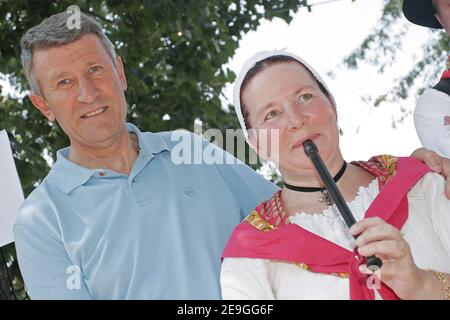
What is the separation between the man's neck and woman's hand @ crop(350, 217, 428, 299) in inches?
43.8

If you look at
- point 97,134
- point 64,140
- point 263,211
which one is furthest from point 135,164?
point 64,140

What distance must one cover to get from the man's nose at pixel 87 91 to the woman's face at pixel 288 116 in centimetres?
62

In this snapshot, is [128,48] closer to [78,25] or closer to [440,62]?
[78,25]

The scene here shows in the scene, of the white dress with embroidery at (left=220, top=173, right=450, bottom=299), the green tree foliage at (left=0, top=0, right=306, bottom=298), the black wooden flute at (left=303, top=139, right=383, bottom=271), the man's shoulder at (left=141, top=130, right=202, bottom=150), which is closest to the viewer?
the black wooden flute at (left=303, top=139, right=383, bottom=271)

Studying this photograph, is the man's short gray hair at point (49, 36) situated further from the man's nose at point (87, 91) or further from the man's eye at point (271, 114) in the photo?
the man's eye at point (271, 114)

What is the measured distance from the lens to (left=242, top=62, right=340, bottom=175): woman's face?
206 cm

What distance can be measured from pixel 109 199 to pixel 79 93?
A: 37 cm

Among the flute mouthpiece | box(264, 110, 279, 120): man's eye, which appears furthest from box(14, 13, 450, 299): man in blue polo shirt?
the flute mouthpiece

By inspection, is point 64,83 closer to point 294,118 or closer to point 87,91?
point 87,91

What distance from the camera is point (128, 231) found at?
2.44 m

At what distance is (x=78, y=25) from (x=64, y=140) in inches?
119

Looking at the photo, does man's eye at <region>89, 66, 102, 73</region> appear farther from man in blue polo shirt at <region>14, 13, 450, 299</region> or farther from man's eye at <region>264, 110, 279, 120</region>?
man's eye at <region>264, 110, 279, 120</region>

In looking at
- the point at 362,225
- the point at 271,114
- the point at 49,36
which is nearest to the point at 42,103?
the point at 49,36

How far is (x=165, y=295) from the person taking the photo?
2.35 metres
